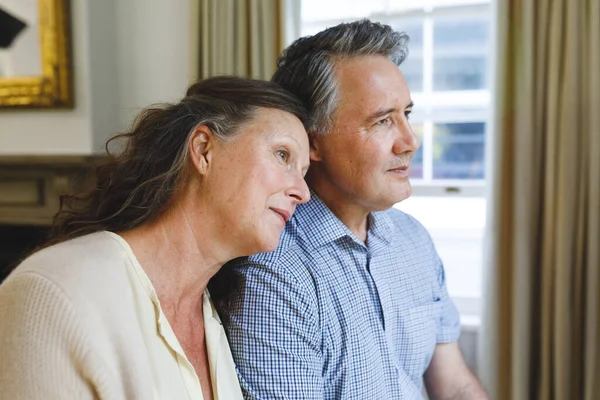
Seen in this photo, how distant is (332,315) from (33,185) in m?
2.21

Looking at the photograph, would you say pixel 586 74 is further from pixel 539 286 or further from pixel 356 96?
pixel 356 96

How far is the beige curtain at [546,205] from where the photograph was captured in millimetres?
2031

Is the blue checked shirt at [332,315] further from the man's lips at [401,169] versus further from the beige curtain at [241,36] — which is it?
the beige curtain at [241,36]

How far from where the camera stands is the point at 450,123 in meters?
2.55

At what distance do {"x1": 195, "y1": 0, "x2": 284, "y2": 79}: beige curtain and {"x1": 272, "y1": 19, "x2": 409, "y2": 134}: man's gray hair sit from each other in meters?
1.18

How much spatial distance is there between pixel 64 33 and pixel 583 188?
236cm

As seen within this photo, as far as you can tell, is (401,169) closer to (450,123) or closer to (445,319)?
(445,319)

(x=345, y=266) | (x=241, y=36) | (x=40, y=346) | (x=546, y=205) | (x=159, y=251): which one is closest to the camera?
(x=40, y=346)

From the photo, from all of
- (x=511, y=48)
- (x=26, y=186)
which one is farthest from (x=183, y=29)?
(x=511, y=48)

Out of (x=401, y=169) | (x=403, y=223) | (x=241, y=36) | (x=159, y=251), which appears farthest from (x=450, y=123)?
(x=159, y=251)

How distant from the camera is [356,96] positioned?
1.30m

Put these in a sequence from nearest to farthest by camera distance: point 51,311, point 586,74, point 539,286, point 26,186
Answer: point 51,311 → point 586,74 → point 539,286 → point 26,186

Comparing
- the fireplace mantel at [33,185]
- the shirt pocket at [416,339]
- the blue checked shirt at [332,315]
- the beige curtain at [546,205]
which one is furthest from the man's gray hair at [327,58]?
the fireplace mantel at [33,185]

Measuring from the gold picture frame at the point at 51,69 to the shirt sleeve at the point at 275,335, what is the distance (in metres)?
2.02
